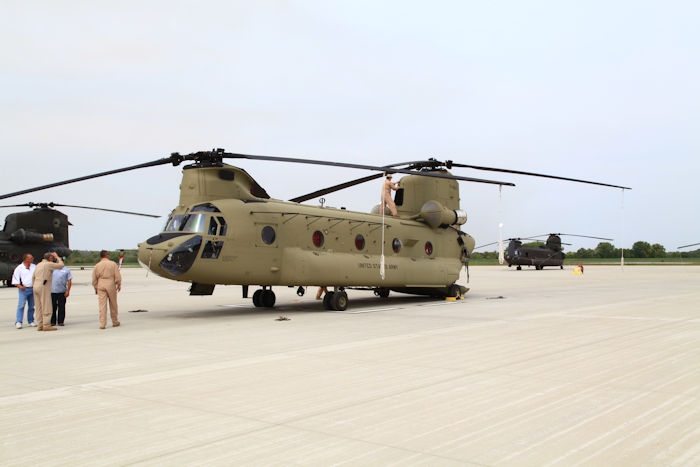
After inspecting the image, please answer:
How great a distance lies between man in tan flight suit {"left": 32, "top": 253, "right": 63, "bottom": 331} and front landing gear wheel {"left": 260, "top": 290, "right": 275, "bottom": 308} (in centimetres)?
615

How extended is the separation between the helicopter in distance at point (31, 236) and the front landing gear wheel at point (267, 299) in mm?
15286

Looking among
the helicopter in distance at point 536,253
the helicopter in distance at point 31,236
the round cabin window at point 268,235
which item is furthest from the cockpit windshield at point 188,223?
the helicopter in distance at point 536,253

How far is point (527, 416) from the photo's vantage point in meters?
5.87

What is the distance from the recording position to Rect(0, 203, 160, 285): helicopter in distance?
95.4ft

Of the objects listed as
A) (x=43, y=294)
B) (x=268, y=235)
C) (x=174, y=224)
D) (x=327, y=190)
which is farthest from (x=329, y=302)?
(x=43, y=294)

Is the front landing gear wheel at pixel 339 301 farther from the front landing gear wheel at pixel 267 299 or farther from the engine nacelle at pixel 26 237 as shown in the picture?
the engine nacelle at pixel 26 237

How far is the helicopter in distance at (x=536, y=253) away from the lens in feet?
181

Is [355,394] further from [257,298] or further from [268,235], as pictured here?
[257,298]

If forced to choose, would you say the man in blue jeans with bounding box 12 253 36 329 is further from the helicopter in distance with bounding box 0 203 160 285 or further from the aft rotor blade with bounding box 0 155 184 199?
the helicopter in distance with bounding box 0 203 160 285

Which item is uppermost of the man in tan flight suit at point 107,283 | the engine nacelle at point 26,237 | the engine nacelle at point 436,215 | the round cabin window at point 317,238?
the engine nacelle at point 436,215

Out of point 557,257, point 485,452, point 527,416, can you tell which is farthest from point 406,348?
point 557,257

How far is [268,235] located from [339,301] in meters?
2.91

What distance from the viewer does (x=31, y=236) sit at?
29.3 metres

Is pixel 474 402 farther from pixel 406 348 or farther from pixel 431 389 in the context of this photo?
pixel 406 348
